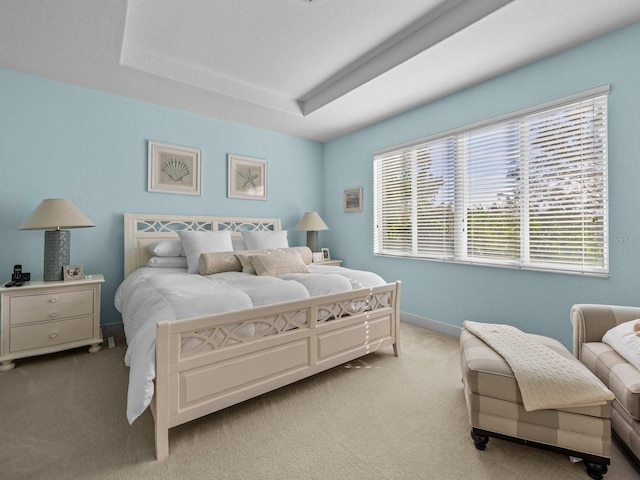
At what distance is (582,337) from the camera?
1911 millimetres

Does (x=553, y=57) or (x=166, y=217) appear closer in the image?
(x=553, y=57)

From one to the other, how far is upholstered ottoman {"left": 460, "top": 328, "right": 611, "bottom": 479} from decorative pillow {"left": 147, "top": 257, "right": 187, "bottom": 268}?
286 centimetres

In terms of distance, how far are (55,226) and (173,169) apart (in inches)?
54.5

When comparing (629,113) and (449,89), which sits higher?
(449,89)

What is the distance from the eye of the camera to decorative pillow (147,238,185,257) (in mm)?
3195

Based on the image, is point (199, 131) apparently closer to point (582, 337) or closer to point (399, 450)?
point (399, 450)

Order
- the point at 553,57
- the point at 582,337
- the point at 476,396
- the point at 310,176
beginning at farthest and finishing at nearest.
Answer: the point at 310,176 < the point at 553,57 < the point at 582,337 < the point at 476,396

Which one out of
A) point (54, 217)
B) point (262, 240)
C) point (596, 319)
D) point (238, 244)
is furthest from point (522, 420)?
point (54, 217)

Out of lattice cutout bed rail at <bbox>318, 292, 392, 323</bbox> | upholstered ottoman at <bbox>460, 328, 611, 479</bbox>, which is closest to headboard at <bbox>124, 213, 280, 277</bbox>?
lattice cutout bed rail at <bbox>318, 292, 392, 323</bbox>

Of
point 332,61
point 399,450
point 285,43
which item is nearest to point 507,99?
point 332,61

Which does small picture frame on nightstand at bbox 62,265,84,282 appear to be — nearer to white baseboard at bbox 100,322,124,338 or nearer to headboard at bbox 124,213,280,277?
headboard at bbox 124,213,280,277

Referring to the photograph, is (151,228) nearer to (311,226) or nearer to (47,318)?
(47,318)

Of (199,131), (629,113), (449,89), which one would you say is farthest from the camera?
(199,131)

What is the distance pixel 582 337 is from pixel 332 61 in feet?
9.89
